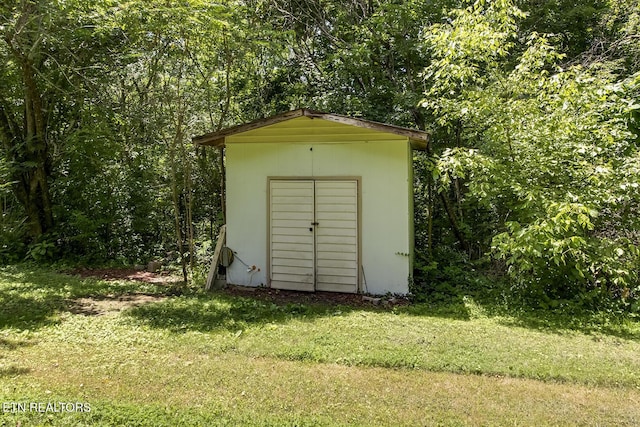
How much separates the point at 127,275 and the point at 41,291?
1.68 metres

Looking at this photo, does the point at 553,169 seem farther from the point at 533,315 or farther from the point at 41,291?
the point at 41,291

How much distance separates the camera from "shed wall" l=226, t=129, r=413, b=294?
616cm

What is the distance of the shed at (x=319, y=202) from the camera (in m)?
6.18

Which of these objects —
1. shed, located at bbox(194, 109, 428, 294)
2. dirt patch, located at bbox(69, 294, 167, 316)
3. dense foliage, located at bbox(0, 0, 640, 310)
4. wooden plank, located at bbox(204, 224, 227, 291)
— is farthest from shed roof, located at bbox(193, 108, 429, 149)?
dirt patch, located at bbox(69, 294, 167, 316)

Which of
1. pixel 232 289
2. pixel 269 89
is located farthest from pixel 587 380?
pixel 269 89

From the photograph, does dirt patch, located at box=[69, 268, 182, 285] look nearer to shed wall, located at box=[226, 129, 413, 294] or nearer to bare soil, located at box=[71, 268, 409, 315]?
bare soil, located at box=[71, 268, 409, 315]

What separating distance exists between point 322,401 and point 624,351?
3049 mm

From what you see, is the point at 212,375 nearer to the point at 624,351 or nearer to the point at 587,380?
the point at 587,380

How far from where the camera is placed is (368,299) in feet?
19.9

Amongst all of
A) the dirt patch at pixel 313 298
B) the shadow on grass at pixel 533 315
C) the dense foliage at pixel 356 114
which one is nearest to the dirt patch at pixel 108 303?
the dirt patch at pixel 313 298

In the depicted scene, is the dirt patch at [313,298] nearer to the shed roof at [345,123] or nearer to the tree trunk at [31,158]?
the shed roof at [345,123]

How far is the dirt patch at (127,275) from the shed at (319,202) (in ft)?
4.43

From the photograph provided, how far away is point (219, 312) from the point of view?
5254 mm

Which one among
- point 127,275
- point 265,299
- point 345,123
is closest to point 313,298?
point 265,299
